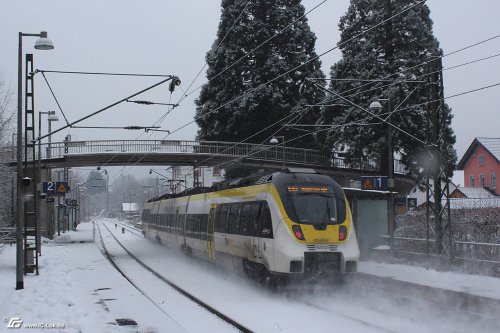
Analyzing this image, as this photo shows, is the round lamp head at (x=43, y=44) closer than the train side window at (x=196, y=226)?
Yes

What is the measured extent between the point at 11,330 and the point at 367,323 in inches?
235

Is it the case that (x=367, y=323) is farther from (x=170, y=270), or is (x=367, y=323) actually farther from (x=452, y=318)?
(x=170, y=270)

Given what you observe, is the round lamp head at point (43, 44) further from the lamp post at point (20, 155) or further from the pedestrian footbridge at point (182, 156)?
the pedestrian footbridge at point (182, 156)

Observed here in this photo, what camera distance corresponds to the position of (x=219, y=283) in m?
17.4

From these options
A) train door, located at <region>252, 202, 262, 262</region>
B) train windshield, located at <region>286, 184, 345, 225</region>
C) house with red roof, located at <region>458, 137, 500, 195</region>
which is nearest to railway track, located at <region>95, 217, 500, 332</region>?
train door, located at <region>252, 202, 262, 262</region>

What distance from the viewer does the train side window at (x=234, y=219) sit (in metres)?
16.8

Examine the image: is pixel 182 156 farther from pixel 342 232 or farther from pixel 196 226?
pixel 342 232

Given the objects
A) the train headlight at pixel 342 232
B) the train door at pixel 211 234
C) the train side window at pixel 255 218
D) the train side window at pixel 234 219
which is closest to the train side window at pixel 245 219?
the train side window at pixel 255 218

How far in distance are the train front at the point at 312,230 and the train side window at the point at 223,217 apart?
3.90m

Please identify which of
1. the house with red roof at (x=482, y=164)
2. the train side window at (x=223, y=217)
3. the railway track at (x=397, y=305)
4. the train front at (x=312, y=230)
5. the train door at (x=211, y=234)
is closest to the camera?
the railway track at (x=397, y=305)

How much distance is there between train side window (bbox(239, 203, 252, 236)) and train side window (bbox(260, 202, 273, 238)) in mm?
960

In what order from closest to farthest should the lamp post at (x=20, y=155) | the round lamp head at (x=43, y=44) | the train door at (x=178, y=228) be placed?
the lamp post at (x=20, y=155) < the round lamp head at (x=43, y=44) < the train door at (x=178, y=228)

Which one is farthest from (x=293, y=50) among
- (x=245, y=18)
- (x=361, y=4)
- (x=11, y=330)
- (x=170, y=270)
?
(x=11, y=330)

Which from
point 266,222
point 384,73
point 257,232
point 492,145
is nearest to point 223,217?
point 257,232
